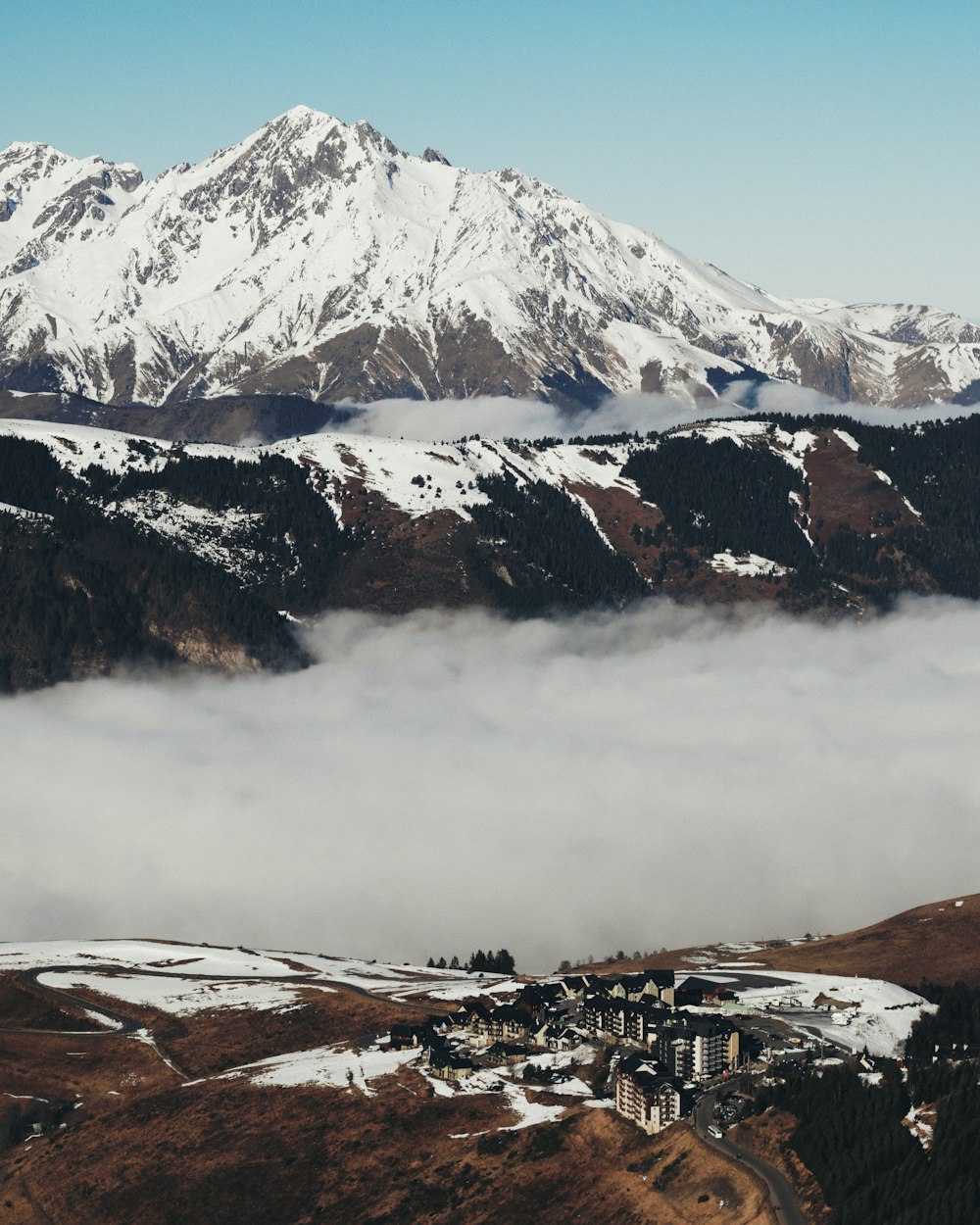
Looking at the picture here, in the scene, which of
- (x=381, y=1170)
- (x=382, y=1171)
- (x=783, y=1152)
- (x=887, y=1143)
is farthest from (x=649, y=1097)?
(x=381, y=1170)

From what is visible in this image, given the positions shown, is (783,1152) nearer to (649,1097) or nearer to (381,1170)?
(649,1097)

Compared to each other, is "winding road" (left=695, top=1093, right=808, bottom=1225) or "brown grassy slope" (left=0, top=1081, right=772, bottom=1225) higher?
"winding road" (left=695, top=1093, right=808, bottom=1225)

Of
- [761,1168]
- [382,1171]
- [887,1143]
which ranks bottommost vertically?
[382,1171]

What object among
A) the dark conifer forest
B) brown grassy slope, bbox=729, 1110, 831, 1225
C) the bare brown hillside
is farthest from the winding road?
the dark conifer forest

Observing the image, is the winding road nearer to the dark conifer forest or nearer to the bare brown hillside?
the bare brown hillside

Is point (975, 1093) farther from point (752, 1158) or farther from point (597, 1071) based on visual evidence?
point (597, 1071)

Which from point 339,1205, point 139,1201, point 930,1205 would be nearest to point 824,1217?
point 930,1205

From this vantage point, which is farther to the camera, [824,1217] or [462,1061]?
[462,1061]

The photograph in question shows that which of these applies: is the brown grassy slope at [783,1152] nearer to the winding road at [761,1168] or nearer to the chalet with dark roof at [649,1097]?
the winding road at [761,1168]
